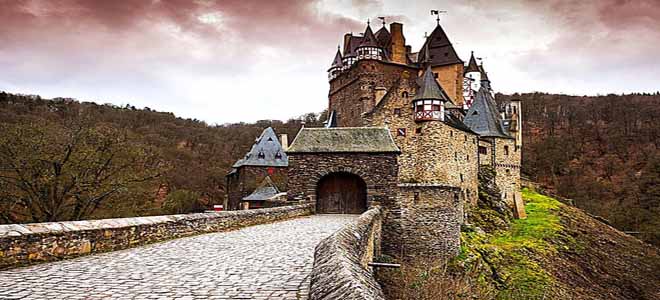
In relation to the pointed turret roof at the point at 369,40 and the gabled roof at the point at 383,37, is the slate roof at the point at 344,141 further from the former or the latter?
the gabled roof at the point at 383,37

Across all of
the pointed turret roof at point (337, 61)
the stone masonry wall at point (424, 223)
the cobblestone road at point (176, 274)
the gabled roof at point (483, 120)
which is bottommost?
the stone masonry wall at point (424, 223)

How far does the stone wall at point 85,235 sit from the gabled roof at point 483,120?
28262mm

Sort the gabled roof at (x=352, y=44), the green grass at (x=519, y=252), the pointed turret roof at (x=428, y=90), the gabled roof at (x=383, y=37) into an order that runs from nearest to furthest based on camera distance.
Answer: the green grass at (x=519, y=252) < the pointed turret roof at (x=428, y=90) < the gabled roof at (x=383, y=37) < the gabled roof at (x=352, y=44)

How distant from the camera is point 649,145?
63562 mm

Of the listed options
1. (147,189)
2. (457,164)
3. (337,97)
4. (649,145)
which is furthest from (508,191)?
(649,145)

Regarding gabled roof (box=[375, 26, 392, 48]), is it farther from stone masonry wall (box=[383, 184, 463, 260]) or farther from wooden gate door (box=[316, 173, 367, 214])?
stone masonry wall (box=[383, 184, 463, 260])

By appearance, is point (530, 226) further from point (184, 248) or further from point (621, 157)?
point (621, 157)

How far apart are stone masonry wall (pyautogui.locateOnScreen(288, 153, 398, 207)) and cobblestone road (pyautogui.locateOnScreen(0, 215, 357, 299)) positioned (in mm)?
10719

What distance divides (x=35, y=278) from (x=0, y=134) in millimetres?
15519

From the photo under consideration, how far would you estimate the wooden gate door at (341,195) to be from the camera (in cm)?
2098

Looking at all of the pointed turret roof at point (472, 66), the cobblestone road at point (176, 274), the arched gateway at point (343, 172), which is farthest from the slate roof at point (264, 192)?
the cobblestone road at point (176, 274)

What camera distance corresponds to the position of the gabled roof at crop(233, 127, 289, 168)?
143 feet

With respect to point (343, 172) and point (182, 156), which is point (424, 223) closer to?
point (343, 172)

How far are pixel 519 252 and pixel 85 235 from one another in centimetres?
2273
